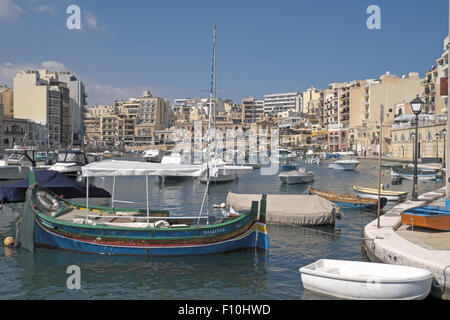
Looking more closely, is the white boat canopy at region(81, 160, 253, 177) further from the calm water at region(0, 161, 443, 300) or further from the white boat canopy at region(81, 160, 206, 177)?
the calm water at region(0, 161, 443, 300)

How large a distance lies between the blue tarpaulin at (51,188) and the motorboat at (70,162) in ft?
67.5

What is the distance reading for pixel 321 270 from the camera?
40.0 ft

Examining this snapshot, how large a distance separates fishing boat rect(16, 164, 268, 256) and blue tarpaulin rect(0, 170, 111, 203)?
12.1 ft

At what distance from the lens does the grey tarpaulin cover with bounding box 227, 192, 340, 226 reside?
2189cm

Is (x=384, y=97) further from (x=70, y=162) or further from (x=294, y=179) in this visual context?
(x=70, y=162)

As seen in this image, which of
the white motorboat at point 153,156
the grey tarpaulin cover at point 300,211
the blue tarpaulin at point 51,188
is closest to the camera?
the blue tarpaulin at point 51,188

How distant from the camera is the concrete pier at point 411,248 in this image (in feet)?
36.8

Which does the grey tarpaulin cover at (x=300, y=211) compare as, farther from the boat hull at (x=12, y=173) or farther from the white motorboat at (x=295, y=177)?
the boat hull at (x=12, y=173)

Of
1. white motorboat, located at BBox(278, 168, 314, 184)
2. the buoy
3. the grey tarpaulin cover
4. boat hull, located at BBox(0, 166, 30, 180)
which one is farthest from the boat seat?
boat hull, located at BBox(0, 166, 30, 180)

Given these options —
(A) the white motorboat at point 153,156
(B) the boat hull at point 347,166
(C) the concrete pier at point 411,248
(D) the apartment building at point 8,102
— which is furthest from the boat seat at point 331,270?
(D) the apartment building at point 8,102
